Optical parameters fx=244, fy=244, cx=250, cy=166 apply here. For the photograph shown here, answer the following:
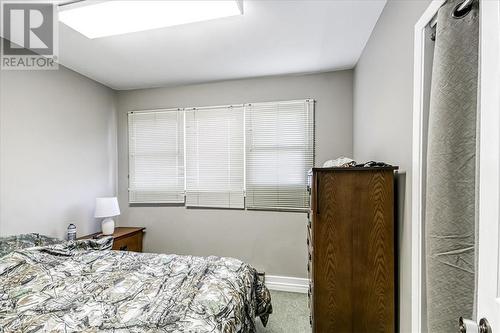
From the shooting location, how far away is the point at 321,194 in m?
1.57

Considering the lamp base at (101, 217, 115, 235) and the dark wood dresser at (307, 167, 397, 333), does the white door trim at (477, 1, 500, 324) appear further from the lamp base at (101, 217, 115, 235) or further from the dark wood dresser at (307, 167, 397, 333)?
the lamp base at (101, 217, 115, 235)

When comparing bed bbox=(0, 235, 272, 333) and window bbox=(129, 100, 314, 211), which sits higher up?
window bbox=(129, 100, 314, 211)

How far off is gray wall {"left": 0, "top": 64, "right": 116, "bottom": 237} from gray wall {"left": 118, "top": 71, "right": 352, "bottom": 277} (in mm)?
381

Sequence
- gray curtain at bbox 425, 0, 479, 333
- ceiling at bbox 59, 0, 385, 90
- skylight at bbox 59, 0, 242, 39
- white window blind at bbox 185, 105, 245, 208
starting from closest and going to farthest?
gray curtain at bbox 425, 0, 479, 333
skylight at bbox 59, 0, 242, 39
ceiling at bbox 59, 0, 385, 90
white window blind at bbox 185, 105, 245, 208

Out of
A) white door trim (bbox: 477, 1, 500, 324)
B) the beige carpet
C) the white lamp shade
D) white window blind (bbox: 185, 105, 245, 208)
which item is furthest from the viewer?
white window blind (bbox: 185, 105, 245, 208)

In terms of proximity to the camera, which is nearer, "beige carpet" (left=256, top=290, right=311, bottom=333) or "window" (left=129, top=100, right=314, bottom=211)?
"beige carpet" (left=256, top=290, right=311, bottom=333)

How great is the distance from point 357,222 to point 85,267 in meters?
2.05

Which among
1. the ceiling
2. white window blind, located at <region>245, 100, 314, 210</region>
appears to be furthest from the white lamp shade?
white window blind, located at <region>245, 100, 314, 210</region>

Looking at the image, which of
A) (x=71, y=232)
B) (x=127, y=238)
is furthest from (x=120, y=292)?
(x=127, y=238)

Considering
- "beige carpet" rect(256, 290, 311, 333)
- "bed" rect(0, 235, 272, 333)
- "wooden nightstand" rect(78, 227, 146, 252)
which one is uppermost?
"bed" rect(0, 235, 272, 333)

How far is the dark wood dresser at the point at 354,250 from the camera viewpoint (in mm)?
1510

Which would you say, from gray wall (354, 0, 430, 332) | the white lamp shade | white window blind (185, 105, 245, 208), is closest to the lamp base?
the white lamp shade

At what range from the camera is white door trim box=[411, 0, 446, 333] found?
119cm

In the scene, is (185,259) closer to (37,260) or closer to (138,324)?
(138,324)
